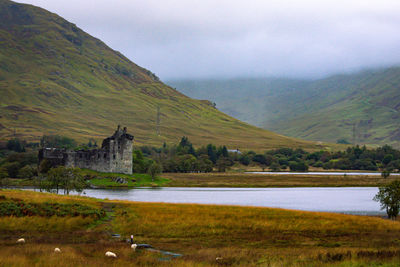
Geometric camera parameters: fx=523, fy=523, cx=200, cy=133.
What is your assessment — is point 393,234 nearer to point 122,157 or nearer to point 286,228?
point 286,228

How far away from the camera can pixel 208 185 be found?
4970 inches

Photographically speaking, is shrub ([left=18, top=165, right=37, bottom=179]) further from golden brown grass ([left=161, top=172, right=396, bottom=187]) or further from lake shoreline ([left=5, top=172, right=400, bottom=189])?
golden brown grass ([left=161, top=172, right=396, bottom=187])

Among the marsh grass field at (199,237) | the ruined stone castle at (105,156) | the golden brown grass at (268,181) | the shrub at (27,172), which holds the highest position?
the ruined stone castle at (105,156)

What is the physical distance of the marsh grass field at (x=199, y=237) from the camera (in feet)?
90.7

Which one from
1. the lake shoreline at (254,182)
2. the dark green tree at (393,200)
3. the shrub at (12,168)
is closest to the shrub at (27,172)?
the shrub at (12,168)

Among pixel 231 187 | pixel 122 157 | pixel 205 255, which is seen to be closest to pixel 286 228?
pixel 205 255

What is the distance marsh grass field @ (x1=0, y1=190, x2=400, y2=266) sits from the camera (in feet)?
90.7

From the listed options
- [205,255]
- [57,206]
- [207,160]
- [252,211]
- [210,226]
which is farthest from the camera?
[207,160]

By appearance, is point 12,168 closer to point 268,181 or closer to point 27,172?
A: point 27,172

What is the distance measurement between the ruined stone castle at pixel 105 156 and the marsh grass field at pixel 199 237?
270ft

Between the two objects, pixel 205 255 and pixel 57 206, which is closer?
pixel 205 255

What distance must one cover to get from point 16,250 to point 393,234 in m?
26.7

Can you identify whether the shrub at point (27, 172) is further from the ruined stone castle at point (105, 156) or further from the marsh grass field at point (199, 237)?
the marsh grass field at point (199, 237)

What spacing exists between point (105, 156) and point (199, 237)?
3822 inches
